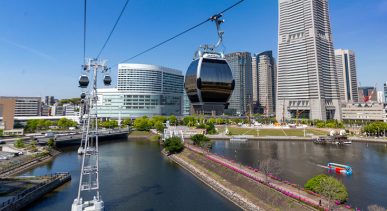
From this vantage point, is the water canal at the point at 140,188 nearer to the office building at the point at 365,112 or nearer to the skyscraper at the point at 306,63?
the skyscraper at the point at 306,63

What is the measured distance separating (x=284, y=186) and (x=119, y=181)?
30.3 m

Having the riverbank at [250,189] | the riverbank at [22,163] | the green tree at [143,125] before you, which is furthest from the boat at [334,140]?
the riverbank at [22,163]

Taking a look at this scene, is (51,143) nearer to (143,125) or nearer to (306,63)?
(143,125)

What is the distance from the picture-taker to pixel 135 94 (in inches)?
6437

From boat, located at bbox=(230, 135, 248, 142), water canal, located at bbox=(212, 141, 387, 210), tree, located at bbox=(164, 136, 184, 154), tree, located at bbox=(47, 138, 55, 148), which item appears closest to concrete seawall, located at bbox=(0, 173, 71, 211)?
tree, located at bbox=(164, 136, 184, 154)

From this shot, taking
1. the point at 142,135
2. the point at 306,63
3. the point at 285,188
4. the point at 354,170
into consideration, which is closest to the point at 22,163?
the point at 285,188

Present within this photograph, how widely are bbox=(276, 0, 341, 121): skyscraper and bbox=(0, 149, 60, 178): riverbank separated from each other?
148 meters

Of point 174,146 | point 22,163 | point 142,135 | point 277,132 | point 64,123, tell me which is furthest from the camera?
point 64,123

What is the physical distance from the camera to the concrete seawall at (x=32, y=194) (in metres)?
28.9

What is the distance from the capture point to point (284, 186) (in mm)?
33812

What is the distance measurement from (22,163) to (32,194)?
80.8ft

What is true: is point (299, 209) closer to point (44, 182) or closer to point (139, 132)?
point (44, 182)

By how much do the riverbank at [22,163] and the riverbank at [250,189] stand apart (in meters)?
37.6

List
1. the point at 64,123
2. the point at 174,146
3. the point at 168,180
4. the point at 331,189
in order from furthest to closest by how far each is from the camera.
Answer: the point at 64,123, the point at 174,146, the point at 168,180, the point at 331,189
